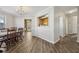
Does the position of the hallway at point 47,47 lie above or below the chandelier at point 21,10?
below

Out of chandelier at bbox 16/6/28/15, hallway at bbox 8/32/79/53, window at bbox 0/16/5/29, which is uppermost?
chandelier at bbox 16/6/28/15

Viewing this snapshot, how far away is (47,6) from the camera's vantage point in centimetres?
205

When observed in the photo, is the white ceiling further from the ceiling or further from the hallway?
the hallway

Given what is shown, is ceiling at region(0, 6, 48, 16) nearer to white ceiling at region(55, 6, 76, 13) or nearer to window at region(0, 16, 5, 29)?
window at region(0, 16, 5, 29)

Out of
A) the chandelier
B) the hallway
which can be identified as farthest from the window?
the hallway

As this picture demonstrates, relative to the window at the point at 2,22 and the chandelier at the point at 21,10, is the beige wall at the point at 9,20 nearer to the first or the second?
the window at the point at 2,22

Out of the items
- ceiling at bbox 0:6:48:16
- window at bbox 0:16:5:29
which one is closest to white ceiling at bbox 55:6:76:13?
ceiling at bbox 0:6:48:16

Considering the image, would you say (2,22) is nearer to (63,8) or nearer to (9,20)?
(9,20)

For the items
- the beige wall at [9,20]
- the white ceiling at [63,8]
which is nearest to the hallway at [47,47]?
the beige wall at [9,20]

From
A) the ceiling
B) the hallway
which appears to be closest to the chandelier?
the ceiling

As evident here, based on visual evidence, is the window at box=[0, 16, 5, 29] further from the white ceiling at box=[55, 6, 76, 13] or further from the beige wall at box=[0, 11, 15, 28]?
the white ceiling at box=[55, 6, 76, 13]

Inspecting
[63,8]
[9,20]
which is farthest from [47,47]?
[9,20]

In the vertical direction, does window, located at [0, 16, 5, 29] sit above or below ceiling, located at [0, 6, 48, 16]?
below

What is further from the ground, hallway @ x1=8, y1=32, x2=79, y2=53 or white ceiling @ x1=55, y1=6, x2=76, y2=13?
white ceiling @ x1=55, y1=6, x2=76, y2=13
